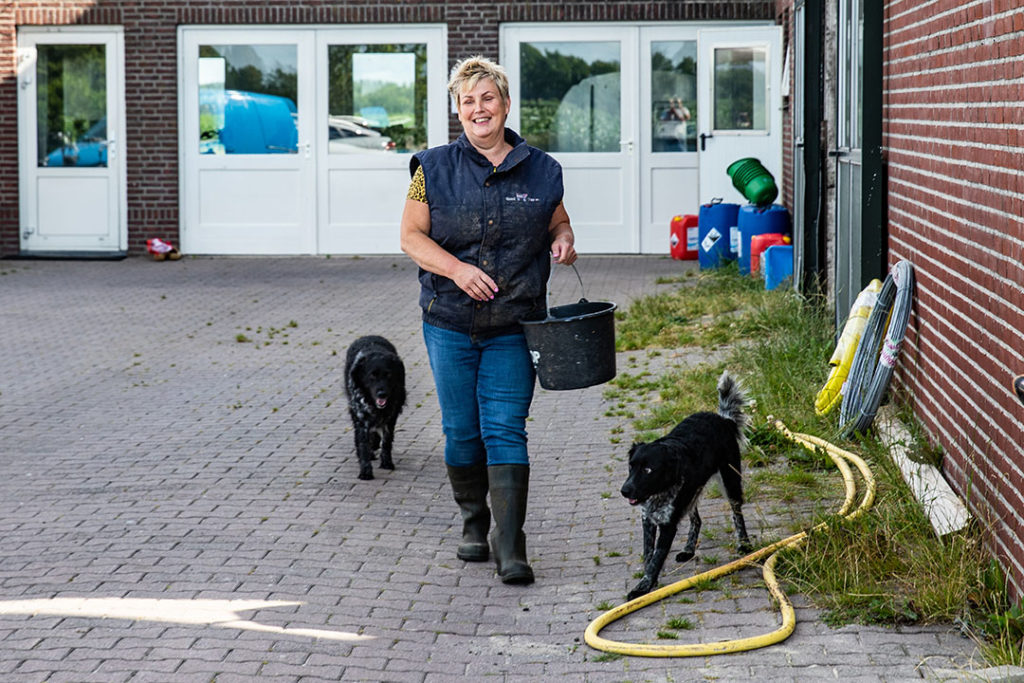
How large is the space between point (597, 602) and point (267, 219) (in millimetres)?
15118

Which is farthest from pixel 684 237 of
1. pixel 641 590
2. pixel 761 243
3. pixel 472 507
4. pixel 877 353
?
pixel 641 590

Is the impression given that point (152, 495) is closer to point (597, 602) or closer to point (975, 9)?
point (597, 602)

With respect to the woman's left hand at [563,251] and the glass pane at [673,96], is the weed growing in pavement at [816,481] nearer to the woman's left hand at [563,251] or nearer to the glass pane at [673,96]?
the woman's left hand at [563,251]

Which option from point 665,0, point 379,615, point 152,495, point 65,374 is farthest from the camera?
point 665,0

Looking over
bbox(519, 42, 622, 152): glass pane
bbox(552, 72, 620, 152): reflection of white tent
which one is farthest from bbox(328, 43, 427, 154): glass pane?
bbox(552, 72, 620, 152): reflection of white tent

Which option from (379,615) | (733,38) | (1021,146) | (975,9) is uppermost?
(733,38)

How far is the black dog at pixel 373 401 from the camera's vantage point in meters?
7.75

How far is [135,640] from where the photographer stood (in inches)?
196

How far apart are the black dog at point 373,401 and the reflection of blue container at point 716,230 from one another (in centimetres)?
944

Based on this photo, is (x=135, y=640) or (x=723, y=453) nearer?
(x=135, y=640)

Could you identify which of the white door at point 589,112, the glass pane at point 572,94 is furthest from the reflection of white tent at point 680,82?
the glass pane at point 572,94

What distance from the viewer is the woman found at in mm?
5691


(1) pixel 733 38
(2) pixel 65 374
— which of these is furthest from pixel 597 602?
(1) pixel 733 38

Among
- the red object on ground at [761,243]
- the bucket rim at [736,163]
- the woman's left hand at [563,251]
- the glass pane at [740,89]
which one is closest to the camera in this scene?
the woman's left hand at [563,251]
